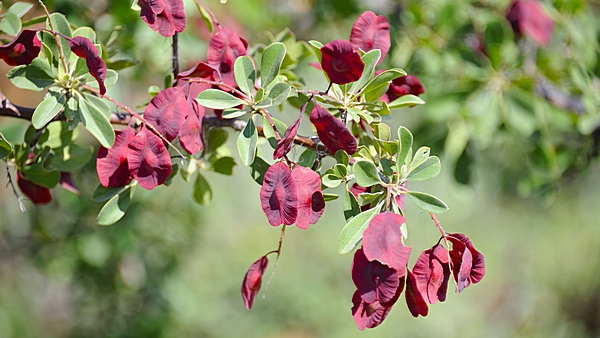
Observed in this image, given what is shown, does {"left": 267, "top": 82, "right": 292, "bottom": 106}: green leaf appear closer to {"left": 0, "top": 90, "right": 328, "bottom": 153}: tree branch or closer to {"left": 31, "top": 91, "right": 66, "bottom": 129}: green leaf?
{"left": 0, "top": 90, "right": 328, "bottom": 153}: tree branch

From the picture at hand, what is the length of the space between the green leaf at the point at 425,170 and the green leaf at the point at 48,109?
1.08ft

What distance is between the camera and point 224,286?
2254 mm

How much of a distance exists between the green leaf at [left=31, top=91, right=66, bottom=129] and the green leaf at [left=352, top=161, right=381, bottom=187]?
278mm

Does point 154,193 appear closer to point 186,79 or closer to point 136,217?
point 136,217

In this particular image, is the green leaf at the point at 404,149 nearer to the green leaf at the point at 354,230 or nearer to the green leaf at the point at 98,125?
the green leaf at the point at 354,230

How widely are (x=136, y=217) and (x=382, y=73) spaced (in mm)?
872

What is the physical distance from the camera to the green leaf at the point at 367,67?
498mm

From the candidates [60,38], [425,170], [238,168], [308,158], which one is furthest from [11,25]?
[238,168]

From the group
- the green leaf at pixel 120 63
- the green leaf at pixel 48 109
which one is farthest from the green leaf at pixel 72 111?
the green leaf at pixel 120 63

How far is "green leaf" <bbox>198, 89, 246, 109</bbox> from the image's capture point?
19.1 inches

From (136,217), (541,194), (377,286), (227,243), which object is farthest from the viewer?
(227,243)

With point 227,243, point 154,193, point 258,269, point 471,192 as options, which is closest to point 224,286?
point 227,243

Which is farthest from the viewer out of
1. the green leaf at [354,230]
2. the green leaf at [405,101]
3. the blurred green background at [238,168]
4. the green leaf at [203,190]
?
the blurred green background at [238,168]

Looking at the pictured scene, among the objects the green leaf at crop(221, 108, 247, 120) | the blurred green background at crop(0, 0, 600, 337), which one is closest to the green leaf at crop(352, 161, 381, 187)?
the green leaf at crop(221, 108, 247, 120)
